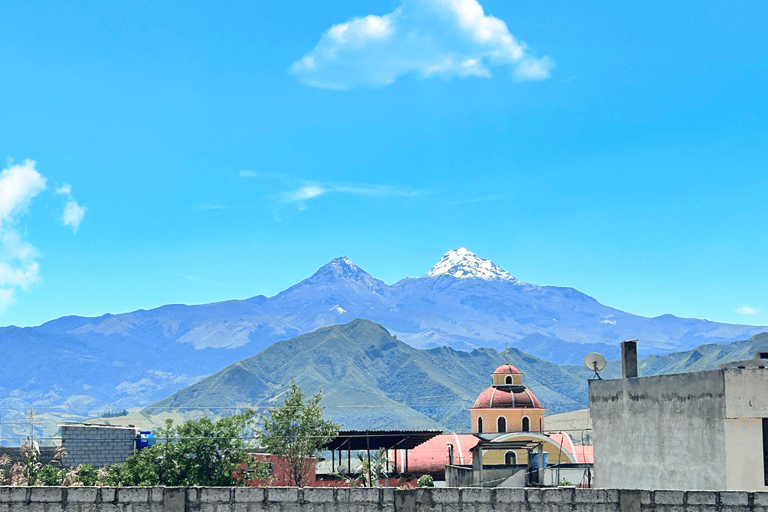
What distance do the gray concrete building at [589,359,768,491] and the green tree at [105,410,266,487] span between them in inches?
1055

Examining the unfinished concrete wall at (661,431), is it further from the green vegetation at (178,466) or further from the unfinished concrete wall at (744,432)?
the green vegetation at (178,466)

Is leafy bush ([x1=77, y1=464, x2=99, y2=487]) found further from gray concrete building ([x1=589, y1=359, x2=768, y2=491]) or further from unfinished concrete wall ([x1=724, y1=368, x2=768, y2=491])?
unfinished concrete wall ([x1=724, y1=368, x2=768, y2=491])

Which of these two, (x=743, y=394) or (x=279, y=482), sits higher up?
(x=743, y=394)

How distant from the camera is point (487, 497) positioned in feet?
72.0

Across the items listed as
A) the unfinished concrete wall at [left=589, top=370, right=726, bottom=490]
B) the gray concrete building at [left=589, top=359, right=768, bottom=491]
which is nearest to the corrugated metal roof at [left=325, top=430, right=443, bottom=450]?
the unfinished concrete wall at [left=589, top=370, right=726, bottom=490]

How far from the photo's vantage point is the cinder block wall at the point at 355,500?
21766 millimetres

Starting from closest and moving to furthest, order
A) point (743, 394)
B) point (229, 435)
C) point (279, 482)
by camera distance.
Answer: point (743, 394), point (229, 435), point (279, 482)

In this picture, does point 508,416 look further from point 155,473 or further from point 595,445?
point 595,445

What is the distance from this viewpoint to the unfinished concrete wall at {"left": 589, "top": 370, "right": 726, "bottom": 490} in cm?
2758

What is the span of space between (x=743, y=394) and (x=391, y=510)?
12001 mm

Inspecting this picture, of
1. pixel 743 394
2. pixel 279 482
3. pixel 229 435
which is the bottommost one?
pixel 279 482

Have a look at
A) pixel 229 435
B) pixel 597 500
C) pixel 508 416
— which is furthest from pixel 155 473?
pixel 508 416

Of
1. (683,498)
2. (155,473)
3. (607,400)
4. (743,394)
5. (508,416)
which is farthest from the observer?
(508,416)

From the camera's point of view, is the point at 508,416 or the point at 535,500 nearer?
the point at 535,500
